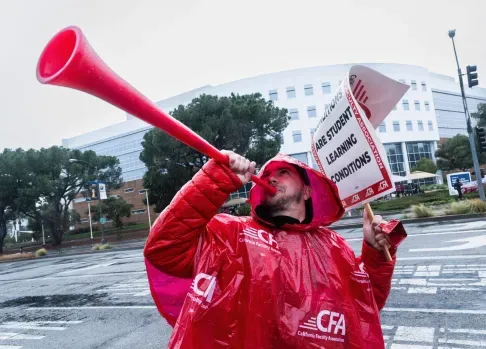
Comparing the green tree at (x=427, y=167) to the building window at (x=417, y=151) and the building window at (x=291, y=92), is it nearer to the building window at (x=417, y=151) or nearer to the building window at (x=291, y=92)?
the building window at (x=417, y=151)

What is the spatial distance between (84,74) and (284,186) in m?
1.25

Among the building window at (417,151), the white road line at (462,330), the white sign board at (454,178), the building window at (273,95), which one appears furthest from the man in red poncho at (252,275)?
the building window at (417,151)

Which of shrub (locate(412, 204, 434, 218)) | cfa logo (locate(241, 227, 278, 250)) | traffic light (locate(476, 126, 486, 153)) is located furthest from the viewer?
traffic light (locate(476, 126, 486, 153))

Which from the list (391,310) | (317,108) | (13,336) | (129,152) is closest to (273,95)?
(317,108)

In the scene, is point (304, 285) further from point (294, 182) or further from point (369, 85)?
point (369, 85)

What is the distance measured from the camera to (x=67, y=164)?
39.9 meters

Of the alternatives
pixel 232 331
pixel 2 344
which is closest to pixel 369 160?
pixel 232 331

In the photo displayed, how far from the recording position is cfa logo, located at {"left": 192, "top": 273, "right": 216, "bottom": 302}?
67.6 inches

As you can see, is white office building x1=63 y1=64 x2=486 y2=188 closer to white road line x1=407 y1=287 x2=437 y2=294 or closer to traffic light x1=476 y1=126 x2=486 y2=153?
traffic light x1=476 y1=126 x2=486 y2=153

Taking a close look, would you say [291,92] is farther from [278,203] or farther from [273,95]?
[278,203]

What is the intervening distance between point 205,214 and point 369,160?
101 centimetres

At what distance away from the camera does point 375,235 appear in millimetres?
2082

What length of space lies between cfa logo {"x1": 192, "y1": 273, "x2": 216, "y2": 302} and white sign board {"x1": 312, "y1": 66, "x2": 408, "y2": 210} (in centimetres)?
100

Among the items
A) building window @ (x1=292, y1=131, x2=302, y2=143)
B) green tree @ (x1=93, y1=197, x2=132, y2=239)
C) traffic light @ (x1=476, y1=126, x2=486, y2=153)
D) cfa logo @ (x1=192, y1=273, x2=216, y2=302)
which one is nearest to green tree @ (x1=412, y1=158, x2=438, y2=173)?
building window @ (x1=292, y1=131, x2=302, y2=143)
